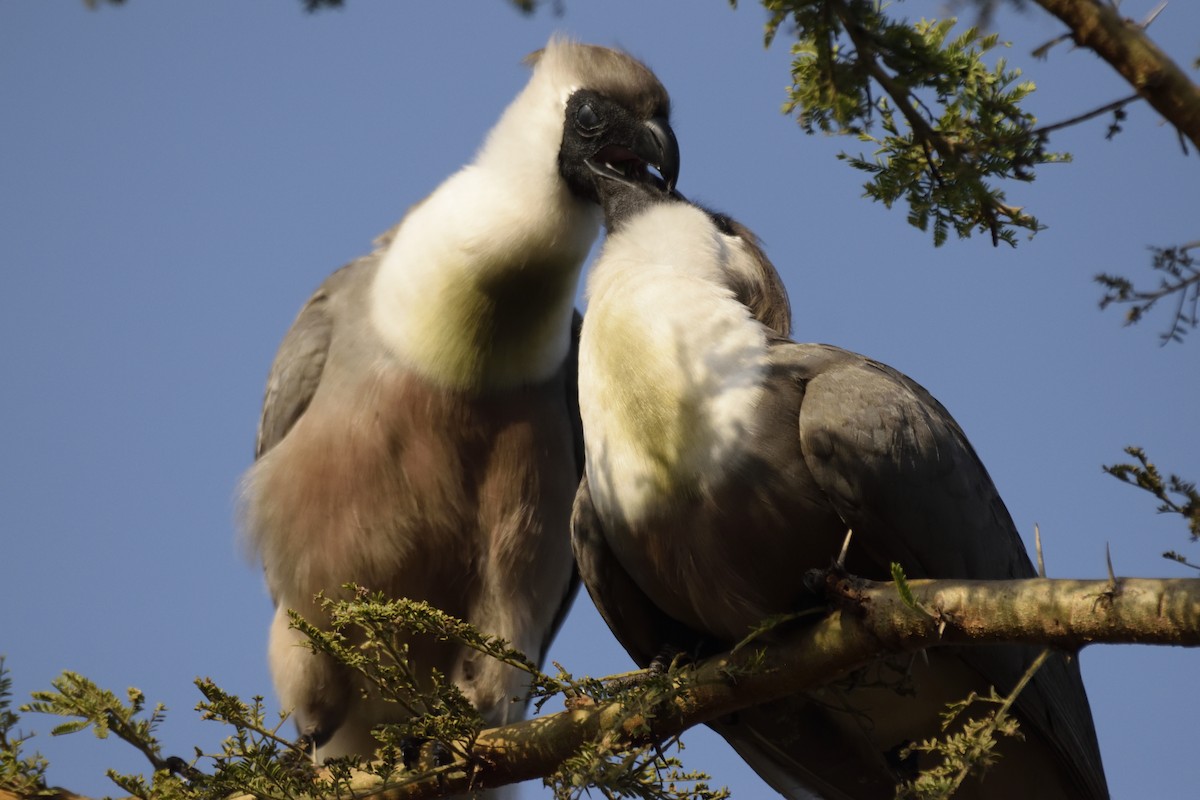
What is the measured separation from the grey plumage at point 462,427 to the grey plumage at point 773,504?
1.32 metres

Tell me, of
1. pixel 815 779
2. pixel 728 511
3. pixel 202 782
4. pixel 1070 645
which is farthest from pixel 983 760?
pixel 202 782

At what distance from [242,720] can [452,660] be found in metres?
2.47

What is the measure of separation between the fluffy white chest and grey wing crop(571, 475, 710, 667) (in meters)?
0.15

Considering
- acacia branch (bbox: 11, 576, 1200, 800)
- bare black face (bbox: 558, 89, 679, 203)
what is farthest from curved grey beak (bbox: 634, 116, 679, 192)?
acacia branch (bbox: 11, 576, 1200, 800)

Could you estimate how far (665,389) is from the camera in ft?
14.7

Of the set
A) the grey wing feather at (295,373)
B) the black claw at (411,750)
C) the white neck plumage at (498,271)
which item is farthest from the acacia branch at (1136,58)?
the grey wing feather at (295,373)

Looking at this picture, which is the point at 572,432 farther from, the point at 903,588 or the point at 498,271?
the point at 903,588

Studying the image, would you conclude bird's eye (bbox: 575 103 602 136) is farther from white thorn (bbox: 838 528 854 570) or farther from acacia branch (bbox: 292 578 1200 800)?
acacia branch (bbox: 292 578 1200 800)

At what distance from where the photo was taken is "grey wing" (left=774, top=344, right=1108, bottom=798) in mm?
4258

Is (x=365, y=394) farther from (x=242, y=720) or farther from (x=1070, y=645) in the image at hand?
(x=1070, y=645)

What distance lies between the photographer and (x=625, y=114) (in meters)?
6.06

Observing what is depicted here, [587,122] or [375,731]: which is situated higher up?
[587,122]

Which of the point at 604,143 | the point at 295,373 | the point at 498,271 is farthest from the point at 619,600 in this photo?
the point at 295,373

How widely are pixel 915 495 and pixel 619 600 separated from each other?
115 cm
